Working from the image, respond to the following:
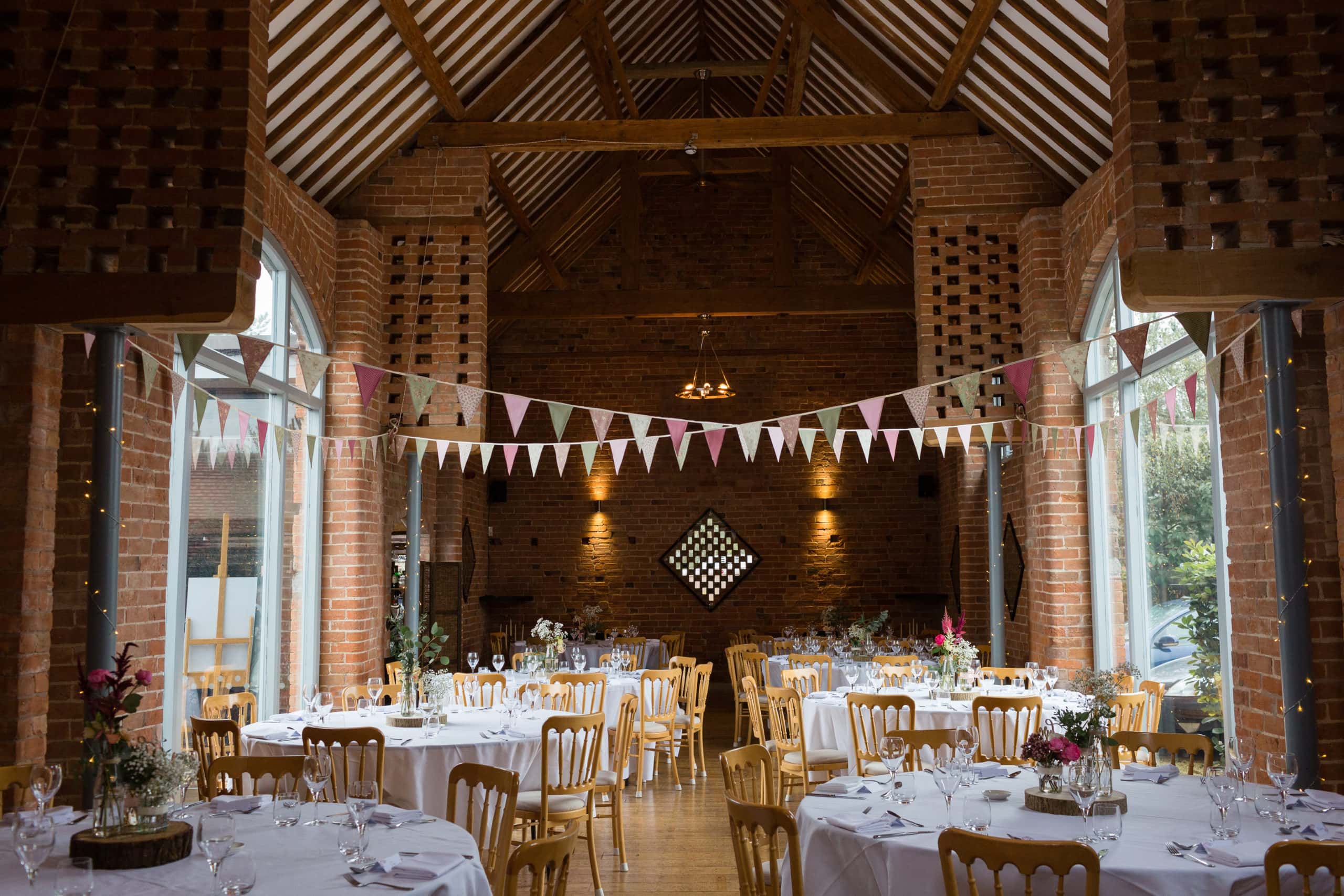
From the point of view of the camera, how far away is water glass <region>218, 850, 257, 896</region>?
7.36ft

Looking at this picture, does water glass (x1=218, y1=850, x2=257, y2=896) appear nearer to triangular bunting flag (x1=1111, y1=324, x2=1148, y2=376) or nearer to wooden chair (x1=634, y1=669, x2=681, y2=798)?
triangular bunting flag (x1=1111, y1=324, x2=1148, y2=376)

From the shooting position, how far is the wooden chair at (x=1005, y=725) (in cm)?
488

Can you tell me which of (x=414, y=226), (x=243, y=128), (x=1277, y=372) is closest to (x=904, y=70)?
(x=414, y=226)

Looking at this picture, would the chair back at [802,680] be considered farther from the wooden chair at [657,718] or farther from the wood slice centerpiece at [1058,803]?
the wood slice centerpiece at [1058,803]

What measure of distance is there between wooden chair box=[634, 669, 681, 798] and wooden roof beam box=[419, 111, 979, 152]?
12.4 ft

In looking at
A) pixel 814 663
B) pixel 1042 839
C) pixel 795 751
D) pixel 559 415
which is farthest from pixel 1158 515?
pixel 1042 839

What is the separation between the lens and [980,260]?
7.55 metres

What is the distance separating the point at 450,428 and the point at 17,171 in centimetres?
362

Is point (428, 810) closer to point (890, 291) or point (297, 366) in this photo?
point (297, 366)

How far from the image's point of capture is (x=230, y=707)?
544 cm

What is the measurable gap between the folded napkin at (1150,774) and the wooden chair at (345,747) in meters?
2.73

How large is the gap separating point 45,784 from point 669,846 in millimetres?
3365

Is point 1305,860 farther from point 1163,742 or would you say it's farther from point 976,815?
point 1163,742

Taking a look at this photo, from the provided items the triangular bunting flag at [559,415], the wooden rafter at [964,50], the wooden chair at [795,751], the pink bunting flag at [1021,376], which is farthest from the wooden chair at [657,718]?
the wooden rafter at [964,50]
